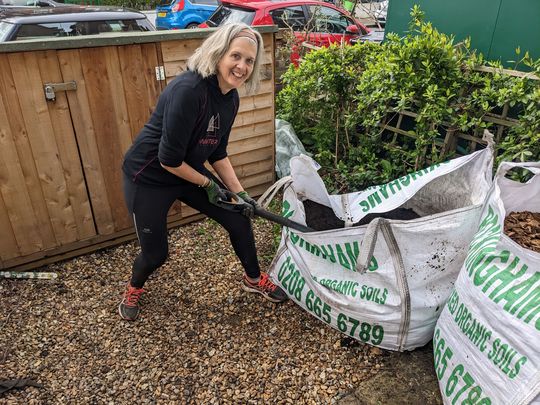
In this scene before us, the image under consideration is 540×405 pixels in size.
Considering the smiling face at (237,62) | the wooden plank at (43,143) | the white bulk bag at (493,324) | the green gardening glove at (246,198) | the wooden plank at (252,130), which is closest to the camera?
the white bulk bag at (493,324)

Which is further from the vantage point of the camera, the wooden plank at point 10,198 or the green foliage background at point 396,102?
the green foliage background at point 396,102

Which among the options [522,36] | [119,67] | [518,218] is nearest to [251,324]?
[518,218]

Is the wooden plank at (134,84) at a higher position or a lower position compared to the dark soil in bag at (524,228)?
higher

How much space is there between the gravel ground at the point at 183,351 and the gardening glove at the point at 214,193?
77 cm

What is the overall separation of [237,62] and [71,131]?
53.8 inches

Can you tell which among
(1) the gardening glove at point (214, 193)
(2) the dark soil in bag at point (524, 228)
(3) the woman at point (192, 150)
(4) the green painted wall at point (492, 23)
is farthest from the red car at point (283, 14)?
(2) the dark soil in bag at point (524, 228)

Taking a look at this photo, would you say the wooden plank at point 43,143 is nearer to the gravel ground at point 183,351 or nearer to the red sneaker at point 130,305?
the gravel ground at point 183,351

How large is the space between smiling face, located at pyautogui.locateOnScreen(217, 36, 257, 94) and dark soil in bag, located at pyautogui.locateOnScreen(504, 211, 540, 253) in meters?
1.41

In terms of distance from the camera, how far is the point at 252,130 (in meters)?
3.67

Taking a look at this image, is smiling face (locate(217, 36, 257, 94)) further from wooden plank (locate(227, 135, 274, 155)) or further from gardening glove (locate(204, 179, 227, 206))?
wooden plank (locate(227, 135, 274, 155))

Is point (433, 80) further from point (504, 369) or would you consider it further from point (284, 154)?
point (504, 369)

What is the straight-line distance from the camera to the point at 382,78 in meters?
3.34

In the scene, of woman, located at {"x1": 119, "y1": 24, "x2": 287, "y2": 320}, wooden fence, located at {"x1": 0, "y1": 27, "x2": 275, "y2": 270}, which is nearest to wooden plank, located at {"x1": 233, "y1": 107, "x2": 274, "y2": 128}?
wooden fence, located at {"x1": 0, "y1": 27, "x2": 275, "y2": 270}

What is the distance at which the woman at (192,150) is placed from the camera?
6.43 feet
